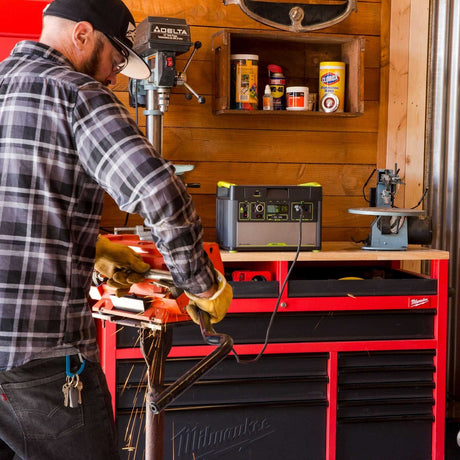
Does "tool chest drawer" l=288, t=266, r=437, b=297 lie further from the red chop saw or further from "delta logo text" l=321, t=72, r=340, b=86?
the red chop saw

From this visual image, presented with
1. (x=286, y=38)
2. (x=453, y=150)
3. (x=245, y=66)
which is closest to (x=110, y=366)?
(x=245, y=66)

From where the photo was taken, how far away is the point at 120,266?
4.71 ft

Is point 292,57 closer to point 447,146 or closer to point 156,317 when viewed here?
point 447,146

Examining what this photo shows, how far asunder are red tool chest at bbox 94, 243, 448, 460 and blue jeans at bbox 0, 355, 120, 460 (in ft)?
3.46

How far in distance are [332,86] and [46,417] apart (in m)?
2.07

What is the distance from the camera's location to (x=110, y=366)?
2344 mm

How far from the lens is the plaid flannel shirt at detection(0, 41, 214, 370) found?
3.88 ft

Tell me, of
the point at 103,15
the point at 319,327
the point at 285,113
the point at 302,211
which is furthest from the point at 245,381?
the point at 103,15

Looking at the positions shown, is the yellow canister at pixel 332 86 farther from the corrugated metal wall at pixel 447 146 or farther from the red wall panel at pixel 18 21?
the red wall panel at pixel 18 21

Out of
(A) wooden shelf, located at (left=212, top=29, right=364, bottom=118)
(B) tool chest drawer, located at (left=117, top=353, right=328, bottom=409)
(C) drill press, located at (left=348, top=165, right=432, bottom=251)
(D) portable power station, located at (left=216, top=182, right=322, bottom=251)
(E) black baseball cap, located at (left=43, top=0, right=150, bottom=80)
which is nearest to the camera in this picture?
(E) black baseball cap, located at (left=43, top=0, right=150, bottom=80)

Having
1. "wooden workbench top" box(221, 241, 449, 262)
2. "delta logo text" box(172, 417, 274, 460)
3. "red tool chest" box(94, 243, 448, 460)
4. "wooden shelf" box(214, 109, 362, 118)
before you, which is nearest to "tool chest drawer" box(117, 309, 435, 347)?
"red tool chest" box(94, 243, 448, 460)

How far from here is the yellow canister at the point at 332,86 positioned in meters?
2.89

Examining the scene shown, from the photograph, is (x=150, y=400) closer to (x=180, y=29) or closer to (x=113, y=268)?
(x=113, y=268)

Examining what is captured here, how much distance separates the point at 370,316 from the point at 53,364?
4.97 ft
